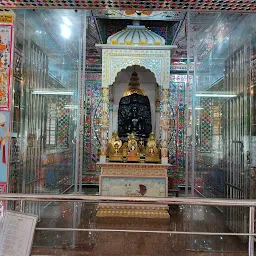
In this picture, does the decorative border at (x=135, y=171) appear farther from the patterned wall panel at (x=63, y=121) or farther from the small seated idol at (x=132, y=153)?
the patterned wall panel at (x=63, y=121)

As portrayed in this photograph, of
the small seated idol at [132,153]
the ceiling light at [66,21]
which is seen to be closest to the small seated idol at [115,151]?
the small seated idol at [132,153]

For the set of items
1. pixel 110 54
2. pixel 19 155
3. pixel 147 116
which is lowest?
pixel 19 155

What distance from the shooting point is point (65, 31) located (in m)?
5.51

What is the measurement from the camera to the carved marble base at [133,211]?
5430mm

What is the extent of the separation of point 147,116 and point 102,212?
115 inches

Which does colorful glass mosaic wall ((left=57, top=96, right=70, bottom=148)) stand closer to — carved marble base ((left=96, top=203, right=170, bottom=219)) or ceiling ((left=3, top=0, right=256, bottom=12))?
carved marble base ((left=96, top=203, right=170, bottom=219))

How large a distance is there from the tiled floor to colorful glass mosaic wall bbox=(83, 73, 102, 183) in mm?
3332

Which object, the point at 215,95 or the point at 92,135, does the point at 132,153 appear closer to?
the point at 215,95

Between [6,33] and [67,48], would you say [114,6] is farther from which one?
[67,48]

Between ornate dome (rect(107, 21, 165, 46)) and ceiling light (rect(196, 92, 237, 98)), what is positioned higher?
ornate dome (rect(107, 21, 165, 46))

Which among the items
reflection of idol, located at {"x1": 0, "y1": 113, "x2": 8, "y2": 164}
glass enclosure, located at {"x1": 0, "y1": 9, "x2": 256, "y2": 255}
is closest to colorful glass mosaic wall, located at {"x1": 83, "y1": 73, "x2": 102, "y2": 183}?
glass enclosure, located at {"x1": 0, "y1": 9, "x2": 256, "y2": 255}

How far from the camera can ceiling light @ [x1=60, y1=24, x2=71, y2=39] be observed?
5461mm

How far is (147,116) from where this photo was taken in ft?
24.5

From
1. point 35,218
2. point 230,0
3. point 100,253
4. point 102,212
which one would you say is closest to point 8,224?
point 35,218
